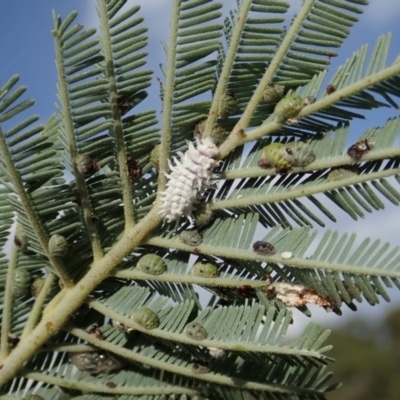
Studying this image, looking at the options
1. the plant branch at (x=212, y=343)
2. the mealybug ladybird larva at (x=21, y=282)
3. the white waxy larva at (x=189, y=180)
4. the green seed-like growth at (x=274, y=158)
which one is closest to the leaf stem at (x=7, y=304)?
the mealybug ladybird larva at (x=21, y=282)

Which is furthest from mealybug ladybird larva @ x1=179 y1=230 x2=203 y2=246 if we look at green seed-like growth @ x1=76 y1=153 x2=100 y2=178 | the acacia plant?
green seed-like growth @ x1=76 y1=153 x2=100 y2=178

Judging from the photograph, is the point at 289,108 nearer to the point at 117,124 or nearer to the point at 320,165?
the point at 320,165

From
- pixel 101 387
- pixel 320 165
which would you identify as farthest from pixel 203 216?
pixel 101 387

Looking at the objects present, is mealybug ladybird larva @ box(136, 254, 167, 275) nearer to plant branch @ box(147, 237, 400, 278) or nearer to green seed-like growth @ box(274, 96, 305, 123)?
plant branch @ box(147, 237, 400, 278)

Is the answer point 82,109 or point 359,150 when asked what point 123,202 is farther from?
point 359,150

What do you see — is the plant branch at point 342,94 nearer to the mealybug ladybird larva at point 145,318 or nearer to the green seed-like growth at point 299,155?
the green seed-like growth at point 299,155

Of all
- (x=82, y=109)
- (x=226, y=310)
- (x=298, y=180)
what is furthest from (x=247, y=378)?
(x=82, y=109)
